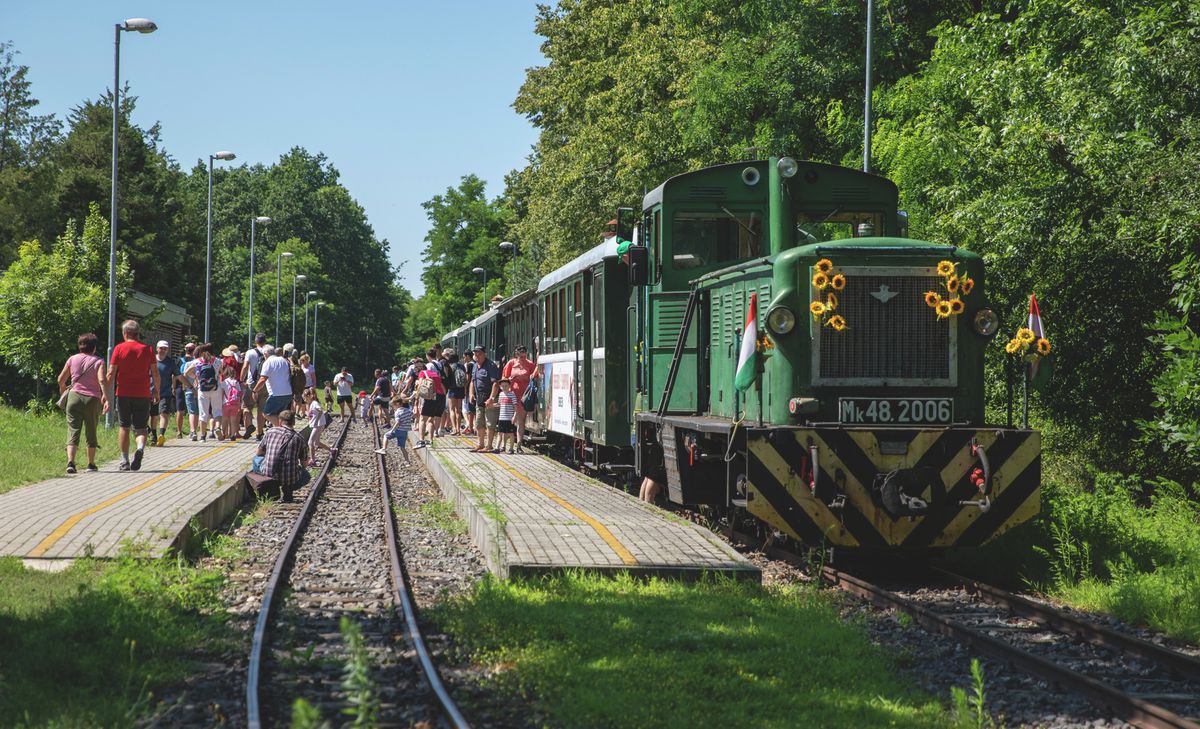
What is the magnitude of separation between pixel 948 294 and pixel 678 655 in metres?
4.47

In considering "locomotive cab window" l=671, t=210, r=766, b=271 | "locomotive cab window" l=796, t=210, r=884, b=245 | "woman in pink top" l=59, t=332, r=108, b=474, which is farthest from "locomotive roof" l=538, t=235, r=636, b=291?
"woman in pink top" l=59, t=332, r=108, b=474

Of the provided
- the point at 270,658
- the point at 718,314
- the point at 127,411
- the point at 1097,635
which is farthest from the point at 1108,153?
the point at 127,411

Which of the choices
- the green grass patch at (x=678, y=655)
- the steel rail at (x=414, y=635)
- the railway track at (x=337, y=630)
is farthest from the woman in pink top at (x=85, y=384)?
the green grass patch at (x=678, y=655)

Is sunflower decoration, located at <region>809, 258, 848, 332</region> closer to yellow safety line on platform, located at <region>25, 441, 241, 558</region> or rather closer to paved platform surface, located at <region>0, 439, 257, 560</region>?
paved platform surface, located at <region>0, 439, 257, 560</region>

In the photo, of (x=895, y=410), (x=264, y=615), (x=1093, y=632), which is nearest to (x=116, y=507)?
(x=264, y=615)

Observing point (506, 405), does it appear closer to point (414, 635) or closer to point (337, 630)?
point (337, 630)

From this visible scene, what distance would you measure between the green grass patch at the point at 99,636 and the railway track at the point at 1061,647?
175 inches

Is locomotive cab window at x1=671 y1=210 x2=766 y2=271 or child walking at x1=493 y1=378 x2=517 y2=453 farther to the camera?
child walking at x1=493 y1=378 x2=517 y2=453

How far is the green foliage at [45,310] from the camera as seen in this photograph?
1085 inches

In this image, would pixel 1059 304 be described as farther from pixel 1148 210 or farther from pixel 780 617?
pixel 780 617

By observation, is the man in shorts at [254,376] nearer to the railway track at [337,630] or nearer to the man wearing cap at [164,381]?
the man wearing cap at [164,381]

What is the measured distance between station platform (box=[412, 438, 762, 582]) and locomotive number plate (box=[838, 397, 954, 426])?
146 cm

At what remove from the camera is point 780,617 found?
7.87 m

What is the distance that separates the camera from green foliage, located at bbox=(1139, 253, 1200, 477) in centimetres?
1234
